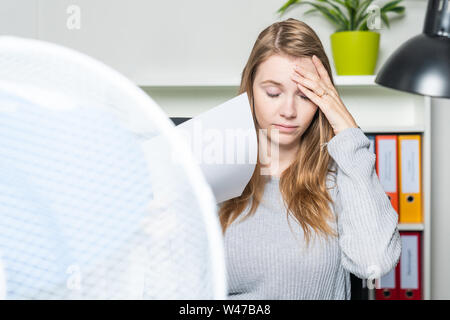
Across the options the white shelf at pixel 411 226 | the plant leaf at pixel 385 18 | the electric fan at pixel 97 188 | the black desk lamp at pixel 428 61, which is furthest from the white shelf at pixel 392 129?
the electric fan at pixel 97 188

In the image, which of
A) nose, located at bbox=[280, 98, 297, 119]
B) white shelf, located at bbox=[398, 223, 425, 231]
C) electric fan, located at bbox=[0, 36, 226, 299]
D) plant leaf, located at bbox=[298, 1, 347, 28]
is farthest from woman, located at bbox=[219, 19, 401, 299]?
plant leaf, located at bbox=[298, 1, 347, 28]

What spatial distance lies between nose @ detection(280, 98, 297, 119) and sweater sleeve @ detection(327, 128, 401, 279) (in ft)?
0.31

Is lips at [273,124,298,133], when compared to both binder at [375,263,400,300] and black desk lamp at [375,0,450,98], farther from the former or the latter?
binder at [375,263,400,300]

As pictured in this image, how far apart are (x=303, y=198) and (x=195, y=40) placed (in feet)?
3.84

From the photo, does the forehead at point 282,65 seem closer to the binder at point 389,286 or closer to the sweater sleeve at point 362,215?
the sweater sleeve at point 362,215

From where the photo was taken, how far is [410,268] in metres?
1.82

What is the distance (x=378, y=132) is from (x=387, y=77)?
3.77 ft

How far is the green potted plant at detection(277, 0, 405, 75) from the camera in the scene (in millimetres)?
1837

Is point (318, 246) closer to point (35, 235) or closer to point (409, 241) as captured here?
point (35, 235)

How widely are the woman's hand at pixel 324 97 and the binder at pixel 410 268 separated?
0.94 m

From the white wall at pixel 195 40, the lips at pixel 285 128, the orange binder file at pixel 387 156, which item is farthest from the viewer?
the white wall at pixel 195 40

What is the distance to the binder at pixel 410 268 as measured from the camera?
1812mm

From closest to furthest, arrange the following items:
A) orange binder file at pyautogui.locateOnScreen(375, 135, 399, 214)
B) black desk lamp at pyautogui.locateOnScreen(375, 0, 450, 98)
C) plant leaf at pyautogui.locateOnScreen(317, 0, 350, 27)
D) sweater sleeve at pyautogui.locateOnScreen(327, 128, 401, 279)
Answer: black desk lamp at pyautogui.locateOnScreen(375, 0, 450, 98), sweater sleeve at pyautogui.locateOnScreen(327, 128, 401, 279), orange binder file at pyautogui.locateOnScreen(375, 135, 399, 214), plant leaf at pyautogui.locateOnScreen(317, 0, 350, 27)
